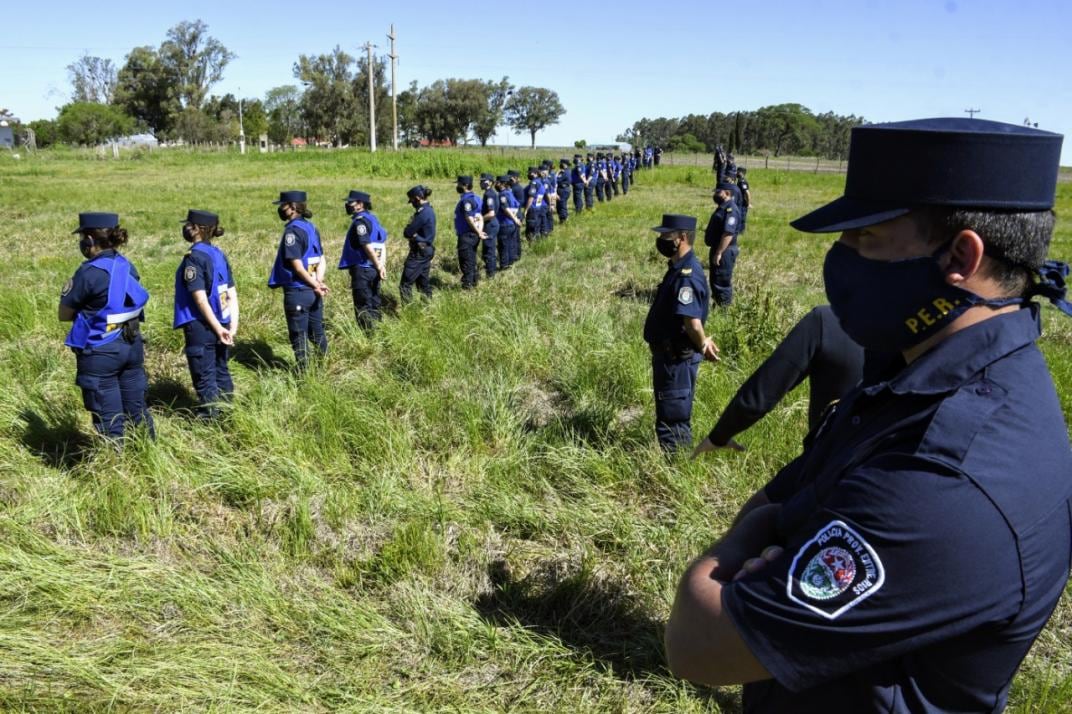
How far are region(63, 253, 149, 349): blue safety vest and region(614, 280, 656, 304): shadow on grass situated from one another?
5.98m

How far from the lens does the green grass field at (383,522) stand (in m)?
2.77

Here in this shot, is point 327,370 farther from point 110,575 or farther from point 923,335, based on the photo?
point 923,335

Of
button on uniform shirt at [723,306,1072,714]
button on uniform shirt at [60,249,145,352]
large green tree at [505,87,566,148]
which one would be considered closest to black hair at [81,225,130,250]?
button on uniform shirt at [60,249,145,352]

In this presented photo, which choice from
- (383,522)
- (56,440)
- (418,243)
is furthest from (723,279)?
(56,440)

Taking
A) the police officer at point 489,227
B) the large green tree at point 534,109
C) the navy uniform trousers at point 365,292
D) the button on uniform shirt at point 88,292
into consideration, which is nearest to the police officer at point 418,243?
the navy uniform trousers at point 365,292

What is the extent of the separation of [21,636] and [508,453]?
254 centimetres

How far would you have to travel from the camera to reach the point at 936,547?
0.95m

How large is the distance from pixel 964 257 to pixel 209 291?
5343mm

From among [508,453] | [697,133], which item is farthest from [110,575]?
[697,133]

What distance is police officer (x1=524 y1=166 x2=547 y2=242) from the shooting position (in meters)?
14.7

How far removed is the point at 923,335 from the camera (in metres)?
1.19

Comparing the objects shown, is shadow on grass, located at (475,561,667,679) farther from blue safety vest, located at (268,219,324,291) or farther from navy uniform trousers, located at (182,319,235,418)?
blue safety vest, located at (268,219,324,291)

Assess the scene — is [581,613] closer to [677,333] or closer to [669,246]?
[677,333]

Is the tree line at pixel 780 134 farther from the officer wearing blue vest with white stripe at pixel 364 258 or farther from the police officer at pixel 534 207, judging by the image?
the officer wearing blue vest with white stripe at pixel 364 258
